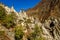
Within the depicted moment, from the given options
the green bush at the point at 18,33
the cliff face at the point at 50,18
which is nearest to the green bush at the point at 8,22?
the green bush at the point at 18,33

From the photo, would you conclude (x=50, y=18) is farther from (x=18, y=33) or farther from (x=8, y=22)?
(x=18, y=33)

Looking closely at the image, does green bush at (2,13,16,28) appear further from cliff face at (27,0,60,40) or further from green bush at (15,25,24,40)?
cliff face at (27,0,60,40)

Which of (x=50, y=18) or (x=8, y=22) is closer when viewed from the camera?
(x=8, y=22)

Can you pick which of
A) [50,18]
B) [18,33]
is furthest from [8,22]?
[50,18]

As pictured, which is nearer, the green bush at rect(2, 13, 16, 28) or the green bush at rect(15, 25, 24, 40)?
the green bush at rect(15, 25, 24, 40)

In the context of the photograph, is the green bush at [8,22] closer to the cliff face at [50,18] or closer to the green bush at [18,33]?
the green bush at [18,33]

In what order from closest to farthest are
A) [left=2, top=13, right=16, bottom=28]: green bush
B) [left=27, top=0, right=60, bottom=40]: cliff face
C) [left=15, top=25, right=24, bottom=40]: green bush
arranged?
1. [left=15, top=25, right=24, bottom=40]: green bush
2. [left=2, top=13, right=16, bottom=28]: green bush
3. [left=27, top=0, right=60, bottom=40]: cliff face

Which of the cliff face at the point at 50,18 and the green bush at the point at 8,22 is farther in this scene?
the cliff face at the point at 50,18

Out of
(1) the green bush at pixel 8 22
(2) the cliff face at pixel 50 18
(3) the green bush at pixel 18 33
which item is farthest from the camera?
(2) the cliff face at pixel 50 18

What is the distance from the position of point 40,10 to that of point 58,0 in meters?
12.4

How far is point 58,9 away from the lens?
263 ft

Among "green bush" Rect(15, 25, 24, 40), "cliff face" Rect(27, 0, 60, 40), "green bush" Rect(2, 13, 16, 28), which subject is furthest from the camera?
"cliff face" Rect(27, 0, 60, 40)

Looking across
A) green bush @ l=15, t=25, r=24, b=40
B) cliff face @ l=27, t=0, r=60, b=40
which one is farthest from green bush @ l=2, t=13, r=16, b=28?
cliff face @ l=27, t=0, r=60, b=40

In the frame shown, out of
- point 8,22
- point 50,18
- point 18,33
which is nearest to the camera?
point 18,33
